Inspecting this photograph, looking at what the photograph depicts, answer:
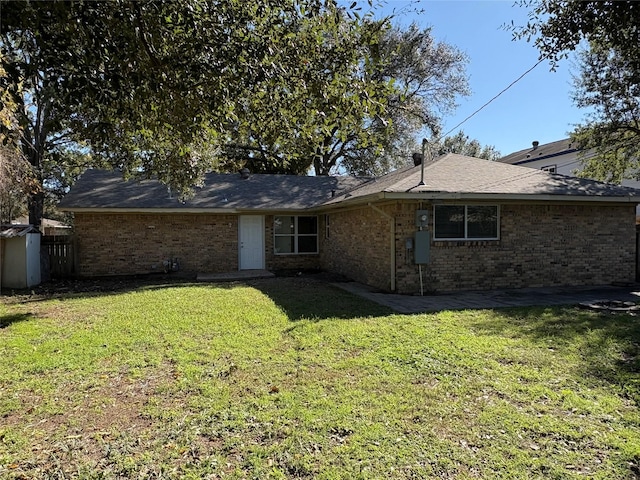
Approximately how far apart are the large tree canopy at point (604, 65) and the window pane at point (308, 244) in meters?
9.42

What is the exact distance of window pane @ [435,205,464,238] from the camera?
10188 mm

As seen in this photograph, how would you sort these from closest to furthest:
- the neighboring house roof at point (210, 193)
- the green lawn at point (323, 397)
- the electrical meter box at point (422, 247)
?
the green lawn at point (323, 397), the electrical meter box at point (422, 247), the neighboring house roof at point (210, 193)

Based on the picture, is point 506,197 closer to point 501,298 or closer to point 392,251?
point 501,298

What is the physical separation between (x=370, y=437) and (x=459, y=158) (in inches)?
451

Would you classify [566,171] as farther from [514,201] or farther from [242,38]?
[242,38]

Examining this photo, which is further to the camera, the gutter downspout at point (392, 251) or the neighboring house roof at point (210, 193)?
the neighboring house roof at point (210, 193)

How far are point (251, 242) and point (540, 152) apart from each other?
24.6 metres

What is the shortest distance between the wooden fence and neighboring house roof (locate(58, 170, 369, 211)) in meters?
1.26

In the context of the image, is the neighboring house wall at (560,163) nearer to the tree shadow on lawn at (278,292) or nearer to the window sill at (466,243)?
the window sill at (466,243)

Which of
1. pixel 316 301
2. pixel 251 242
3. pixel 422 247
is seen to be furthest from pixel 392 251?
pixel 251 242

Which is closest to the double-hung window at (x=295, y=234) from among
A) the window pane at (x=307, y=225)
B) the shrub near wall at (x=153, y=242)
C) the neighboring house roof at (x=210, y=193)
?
the window pane at (x=307, y=225)

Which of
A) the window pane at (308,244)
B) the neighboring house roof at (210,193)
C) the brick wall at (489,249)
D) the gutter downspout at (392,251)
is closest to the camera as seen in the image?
the gutter downspout at (392,251)

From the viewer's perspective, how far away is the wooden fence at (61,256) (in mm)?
13883

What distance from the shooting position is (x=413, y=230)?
9.91m
